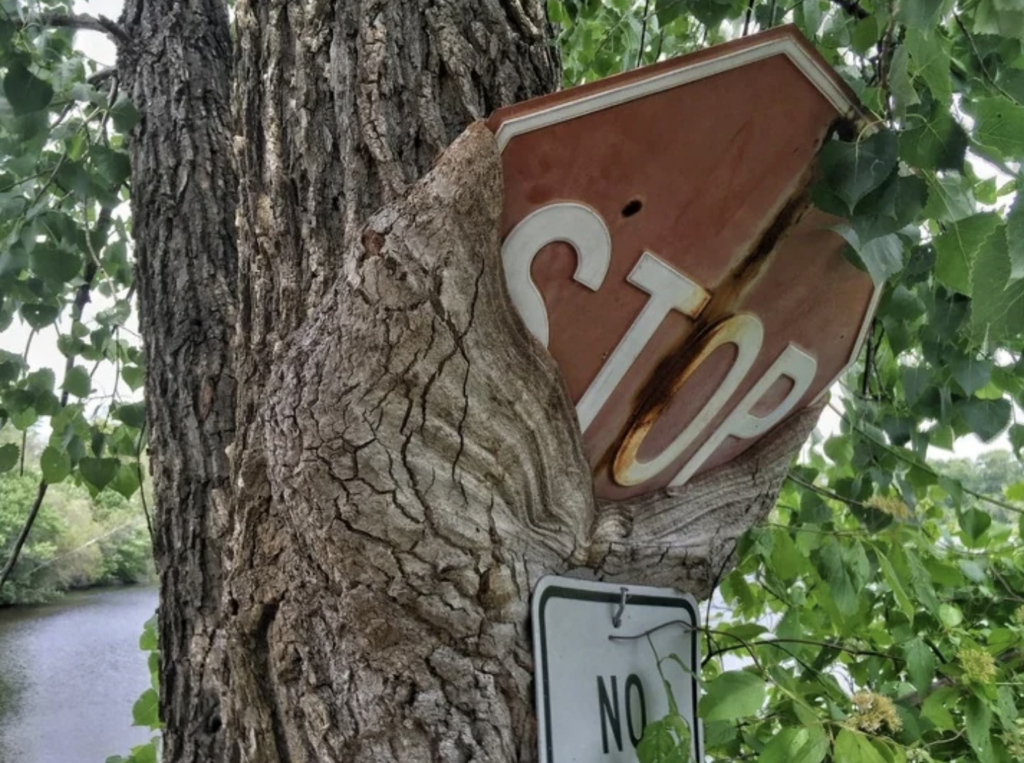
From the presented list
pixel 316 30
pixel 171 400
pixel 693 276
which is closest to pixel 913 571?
pixel 693 276

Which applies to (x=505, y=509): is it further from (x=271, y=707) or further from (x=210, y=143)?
(x=210, y=143)

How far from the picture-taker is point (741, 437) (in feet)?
2.09

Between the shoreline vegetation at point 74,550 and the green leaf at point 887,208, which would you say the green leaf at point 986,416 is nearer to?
the green leaf at point 887,208

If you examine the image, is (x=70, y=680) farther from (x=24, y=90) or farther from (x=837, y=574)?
(x=837, y=574)

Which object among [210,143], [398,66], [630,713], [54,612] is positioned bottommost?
[54,612]

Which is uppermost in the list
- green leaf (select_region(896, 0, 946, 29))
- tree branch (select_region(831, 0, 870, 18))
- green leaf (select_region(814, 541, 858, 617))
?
tree branch (select_region(831, 0, 870, 18))

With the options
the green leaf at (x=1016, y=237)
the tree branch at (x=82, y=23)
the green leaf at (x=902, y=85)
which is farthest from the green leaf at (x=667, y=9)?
the tree branch at (x=82, y=23)

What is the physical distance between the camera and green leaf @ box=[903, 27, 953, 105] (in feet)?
1.45

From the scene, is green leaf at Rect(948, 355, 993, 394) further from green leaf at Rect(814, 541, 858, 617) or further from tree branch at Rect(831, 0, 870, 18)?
tree branch at Rect(831, 0, 870, 18)

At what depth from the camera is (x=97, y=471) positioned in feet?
3.90

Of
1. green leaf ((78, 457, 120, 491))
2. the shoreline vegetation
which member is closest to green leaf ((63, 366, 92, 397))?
green leaf ((78, 457, 120, 491))

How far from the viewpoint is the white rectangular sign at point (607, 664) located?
50 cm

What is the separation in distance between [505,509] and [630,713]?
0.19m

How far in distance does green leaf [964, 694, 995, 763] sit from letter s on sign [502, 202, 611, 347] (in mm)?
593
